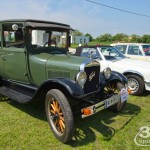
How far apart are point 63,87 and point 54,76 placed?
53 cm

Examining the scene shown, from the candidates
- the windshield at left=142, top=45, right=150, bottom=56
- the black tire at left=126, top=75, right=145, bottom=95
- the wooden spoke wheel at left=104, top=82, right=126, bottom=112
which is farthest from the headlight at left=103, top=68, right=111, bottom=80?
the windshield at left=142, top=45, right=150, bottom=56

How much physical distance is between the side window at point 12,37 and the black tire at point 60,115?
1636mm

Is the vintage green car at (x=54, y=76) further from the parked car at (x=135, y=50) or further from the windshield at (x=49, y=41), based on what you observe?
the parked car at (x=135, y=50)

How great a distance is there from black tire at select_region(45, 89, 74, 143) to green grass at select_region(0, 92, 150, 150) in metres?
0.16

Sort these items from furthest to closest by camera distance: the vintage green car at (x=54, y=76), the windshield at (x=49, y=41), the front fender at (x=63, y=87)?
the windshield at (x=49, y=41) → the vintage green car at (x=54, y=76) → the front fender at (x=63, y=87)

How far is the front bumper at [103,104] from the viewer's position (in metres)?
3.76

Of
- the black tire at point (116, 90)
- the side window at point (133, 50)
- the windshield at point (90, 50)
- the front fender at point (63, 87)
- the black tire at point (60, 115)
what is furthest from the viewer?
the side window at point (133, 50)

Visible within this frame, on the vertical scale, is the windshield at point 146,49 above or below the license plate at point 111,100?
Answer: above

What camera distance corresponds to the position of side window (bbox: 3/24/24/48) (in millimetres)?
5016

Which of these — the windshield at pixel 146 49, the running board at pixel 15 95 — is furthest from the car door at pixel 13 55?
the windshield at pixel 146 49

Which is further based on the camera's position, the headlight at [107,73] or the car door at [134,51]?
the car door at [134,51]

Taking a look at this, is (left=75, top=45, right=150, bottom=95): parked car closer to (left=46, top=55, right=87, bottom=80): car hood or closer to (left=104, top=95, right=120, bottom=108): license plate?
(left=46, top=55, right=87, bottom=80): car hood

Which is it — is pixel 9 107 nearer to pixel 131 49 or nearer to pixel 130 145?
pixel 130 145

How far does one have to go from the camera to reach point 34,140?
3973 millimetres
